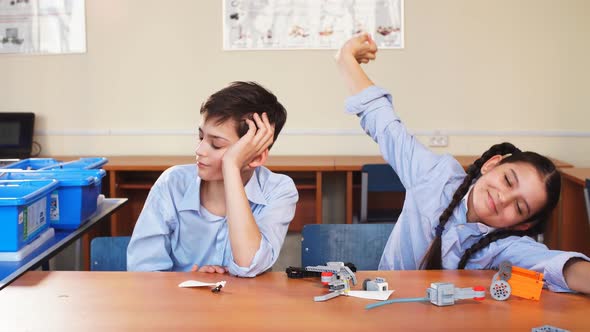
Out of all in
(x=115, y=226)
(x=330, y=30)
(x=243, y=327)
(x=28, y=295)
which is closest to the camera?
(x=243, y=327)

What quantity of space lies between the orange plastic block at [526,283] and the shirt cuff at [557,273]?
67 mm

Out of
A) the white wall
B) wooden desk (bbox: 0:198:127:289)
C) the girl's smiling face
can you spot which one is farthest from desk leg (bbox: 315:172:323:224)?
the girl's smiling face

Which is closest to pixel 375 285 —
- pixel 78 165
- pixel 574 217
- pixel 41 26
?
pixel 78 165

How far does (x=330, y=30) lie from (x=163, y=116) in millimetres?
1271

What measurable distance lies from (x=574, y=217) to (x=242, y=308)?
9.55 ft

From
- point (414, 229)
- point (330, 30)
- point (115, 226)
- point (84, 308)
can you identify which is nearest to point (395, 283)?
point (414, 229)

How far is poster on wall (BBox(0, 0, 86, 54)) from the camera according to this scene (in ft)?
14.2

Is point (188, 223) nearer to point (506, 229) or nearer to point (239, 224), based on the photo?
point (239, 224)

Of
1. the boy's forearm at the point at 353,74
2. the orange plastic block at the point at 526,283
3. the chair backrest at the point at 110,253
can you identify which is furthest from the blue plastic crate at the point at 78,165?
the orange plastic block at the point at 526,283

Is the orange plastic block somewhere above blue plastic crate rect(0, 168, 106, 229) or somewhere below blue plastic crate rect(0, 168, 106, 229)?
below

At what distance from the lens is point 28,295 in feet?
4.32

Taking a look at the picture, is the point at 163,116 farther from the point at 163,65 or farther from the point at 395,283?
the point at 395,283

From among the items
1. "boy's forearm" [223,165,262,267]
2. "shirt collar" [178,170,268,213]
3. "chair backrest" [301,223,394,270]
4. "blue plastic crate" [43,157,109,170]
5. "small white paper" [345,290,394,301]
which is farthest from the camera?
"blue plastic crate" [43,157,109,170]

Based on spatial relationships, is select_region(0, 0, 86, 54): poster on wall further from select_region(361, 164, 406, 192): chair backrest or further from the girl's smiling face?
the girl's smiling face
